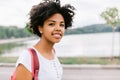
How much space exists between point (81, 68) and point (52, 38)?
40.8ft

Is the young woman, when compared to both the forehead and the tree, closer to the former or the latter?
the forehead

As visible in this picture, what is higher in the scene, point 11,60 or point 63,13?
point 63,13

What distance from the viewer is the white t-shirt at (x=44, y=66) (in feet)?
8.28

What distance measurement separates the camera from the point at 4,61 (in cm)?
1720

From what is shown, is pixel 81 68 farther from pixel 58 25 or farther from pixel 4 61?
pixel 58 25

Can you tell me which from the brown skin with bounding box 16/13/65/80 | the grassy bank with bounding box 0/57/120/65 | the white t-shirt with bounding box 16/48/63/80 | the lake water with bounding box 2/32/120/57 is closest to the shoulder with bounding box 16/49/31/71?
the white t-shirt with bounding box 16/48/63/80

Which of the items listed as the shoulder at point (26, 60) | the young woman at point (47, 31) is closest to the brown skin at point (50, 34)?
the young woman at point (47, 31)

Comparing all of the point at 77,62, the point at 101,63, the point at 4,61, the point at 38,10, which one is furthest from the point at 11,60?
the point at 38,10

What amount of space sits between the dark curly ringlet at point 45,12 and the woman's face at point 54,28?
0.03m

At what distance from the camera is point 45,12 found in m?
2.71

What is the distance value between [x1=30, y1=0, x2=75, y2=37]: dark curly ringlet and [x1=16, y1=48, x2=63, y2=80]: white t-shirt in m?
0.25

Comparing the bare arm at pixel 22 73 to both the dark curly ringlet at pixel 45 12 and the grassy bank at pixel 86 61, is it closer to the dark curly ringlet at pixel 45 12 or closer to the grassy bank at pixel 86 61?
the dark curly ringlet at pixel 45 12

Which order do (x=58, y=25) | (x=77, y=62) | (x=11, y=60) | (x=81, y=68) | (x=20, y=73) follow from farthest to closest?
(x=11, y=60) < (x=77, y=62) < (x=81, y=68) < (x=58, y=25) < (x=20, y=73)

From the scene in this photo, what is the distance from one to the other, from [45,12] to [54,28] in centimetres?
14
